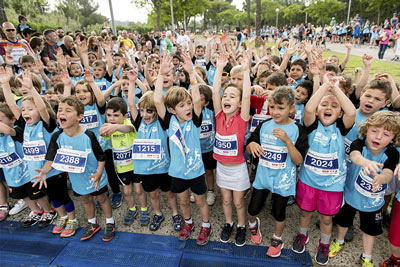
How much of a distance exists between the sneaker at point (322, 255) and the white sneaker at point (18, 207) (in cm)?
434

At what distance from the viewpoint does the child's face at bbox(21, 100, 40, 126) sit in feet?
10.3

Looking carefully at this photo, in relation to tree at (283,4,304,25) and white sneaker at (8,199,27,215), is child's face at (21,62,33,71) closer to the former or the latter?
white sneaker at (8,199,27,215)

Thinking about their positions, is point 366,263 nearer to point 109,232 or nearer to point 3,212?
point 109,232

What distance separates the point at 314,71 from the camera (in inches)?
118

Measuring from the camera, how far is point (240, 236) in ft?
10.1

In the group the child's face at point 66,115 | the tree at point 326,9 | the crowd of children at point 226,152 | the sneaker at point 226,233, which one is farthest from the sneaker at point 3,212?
the tree at point 326,9

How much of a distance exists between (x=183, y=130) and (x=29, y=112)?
78.0 inches

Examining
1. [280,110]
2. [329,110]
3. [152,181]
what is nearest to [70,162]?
[152,181]

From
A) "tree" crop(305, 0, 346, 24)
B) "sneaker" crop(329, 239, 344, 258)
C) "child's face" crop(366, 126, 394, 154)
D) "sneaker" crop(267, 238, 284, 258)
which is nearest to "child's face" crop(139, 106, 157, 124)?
"sneaker" crop(267, 238, 284, 258)

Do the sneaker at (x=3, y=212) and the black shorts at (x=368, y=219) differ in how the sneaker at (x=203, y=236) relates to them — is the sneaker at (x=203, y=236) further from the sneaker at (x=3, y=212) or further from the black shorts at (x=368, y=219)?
the sneaker at (x=3, y=212)

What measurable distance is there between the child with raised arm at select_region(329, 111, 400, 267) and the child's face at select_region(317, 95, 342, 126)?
0.89 ft

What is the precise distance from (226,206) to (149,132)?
4.44 feet

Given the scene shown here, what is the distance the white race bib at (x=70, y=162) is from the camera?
9.57 feet

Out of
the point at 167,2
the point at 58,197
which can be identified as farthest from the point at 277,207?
the point at 167,2
